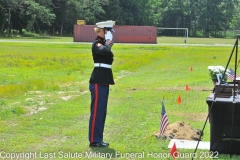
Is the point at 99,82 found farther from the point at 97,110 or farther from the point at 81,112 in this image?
the point at 81,112

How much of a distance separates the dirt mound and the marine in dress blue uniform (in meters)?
1.31

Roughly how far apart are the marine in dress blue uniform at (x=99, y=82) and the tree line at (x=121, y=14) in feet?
231

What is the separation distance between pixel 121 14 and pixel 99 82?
314ft

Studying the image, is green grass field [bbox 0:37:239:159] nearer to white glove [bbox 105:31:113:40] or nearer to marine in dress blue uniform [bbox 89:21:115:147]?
marine in dress blue uniform [bbox 89:21:115:147]

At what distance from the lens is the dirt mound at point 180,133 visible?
818 centimetres

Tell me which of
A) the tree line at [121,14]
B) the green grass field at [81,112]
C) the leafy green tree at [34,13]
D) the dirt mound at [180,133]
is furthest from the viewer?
the tree line at [121,14]

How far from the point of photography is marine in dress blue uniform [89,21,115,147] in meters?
7.34

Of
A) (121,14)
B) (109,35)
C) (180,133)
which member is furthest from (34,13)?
(109,35)

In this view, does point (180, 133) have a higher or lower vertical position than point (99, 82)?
lower

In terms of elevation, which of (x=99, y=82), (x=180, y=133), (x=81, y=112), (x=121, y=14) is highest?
(x=121, y=14)

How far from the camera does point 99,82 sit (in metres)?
7.38

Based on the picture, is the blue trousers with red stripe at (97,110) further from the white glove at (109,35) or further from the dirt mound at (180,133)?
the dirt mound at (180,133)

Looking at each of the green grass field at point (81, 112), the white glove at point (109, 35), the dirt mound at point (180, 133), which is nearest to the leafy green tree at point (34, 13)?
the green grass field at point (81, 112)

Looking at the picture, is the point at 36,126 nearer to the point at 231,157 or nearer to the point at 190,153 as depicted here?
the point at 190,153
